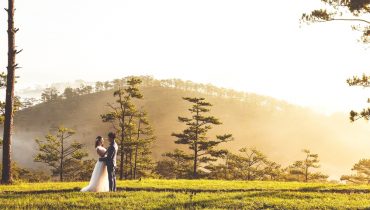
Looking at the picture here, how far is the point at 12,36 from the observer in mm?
25906

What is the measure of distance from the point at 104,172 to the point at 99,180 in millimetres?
429

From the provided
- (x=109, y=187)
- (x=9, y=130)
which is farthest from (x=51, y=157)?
(x=109, y=187)

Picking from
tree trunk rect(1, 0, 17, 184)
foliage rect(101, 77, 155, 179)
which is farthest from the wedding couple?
foliage rect(101, 77, 155, 179)

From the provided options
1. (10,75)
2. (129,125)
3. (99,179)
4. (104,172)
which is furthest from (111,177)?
(129,125)

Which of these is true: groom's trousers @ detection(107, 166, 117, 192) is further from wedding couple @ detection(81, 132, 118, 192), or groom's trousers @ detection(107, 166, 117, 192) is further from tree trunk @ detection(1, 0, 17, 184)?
tree trunk @ detection(1, 0, 17, 184)

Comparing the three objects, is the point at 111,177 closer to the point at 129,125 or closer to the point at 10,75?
the point at 10,75

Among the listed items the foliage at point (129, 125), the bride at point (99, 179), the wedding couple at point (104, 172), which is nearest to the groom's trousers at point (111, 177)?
the wedding couple at point (104, 172)

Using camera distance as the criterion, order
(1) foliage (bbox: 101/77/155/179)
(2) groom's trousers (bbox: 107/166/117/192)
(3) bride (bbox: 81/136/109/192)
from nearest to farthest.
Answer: (3) bride (bbox: 81/136/109/192)
(2) groom's trousers (bbox: 107/166/117/192)
(1) foliage (bbox: 101/77/155/179)

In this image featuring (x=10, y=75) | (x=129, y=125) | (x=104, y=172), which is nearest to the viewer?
(x=104, y=172)

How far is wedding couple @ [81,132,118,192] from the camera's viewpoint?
2017 cm

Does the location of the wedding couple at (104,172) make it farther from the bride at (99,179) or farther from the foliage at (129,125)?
the foliage at (129,125)

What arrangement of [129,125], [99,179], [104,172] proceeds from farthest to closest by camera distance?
1. [129,125]
2. [104,172]
3. [99,179]

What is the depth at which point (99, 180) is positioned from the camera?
20281 millimetres

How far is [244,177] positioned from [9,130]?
284 ft
